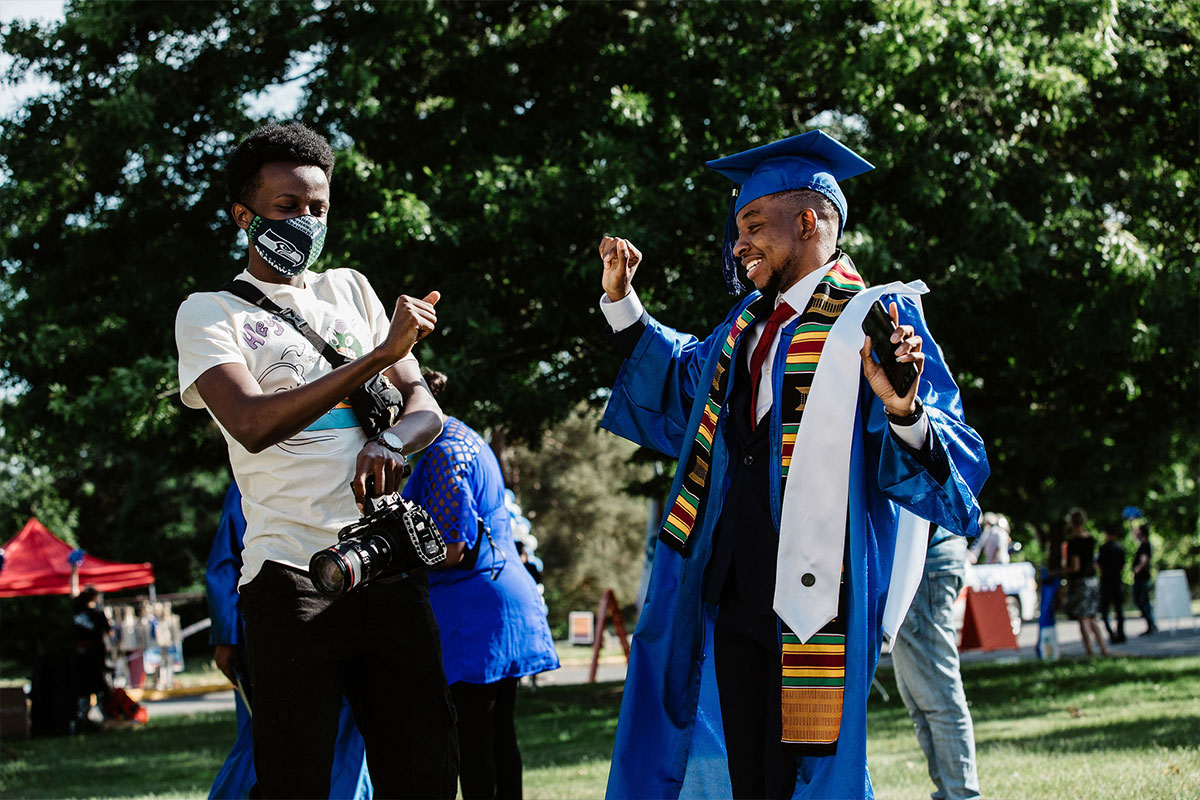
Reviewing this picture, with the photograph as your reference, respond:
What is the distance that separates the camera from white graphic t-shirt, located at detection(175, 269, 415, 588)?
9.61ft

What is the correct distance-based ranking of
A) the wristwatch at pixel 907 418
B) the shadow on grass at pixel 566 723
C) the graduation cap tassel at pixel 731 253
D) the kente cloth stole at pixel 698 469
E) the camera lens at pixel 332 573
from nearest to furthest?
the camera lens at pixel 332 573
the wristwatch at pixel 907 418
the kente cloth stole at pixel 698 469
the graduation cap tassel at pixel 731 253
the shadow on grass at pixel 566 723

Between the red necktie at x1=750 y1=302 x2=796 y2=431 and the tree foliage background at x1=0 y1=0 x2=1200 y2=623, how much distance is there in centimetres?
678

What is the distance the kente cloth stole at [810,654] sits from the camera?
3104 mm

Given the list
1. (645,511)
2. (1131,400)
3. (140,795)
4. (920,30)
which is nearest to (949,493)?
(140,795)

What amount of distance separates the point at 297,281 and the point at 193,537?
35.1 m

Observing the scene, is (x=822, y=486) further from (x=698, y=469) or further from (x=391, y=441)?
(x=391, y=441)

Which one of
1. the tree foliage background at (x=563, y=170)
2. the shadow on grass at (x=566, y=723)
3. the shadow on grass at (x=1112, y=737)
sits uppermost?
the tree foliage background at (x=563, y=170)

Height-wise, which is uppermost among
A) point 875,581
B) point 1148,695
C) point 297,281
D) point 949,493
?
point 297,281

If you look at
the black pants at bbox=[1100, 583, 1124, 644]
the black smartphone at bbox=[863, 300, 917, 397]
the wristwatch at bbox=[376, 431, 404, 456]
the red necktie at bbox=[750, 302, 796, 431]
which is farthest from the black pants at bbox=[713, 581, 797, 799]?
the black pants at bbox=[1100, 583, 1124, 644]

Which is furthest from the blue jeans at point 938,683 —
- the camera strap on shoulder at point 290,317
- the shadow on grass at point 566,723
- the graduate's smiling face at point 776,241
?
the shadow on grass at point 566,723

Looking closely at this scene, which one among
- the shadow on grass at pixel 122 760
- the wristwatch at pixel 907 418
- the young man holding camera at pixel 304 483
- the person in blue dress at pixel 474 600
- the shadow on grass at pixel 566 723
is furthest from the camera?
the shadow on grass at pixel 566 723

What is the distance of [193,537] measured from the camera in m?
36.2

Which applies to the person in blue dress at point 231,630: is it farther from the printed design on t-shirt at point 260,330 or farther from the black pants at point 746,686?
the black pants at point 746,686

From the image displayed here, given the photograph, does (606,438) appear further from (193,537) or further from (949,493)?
(949,493)
